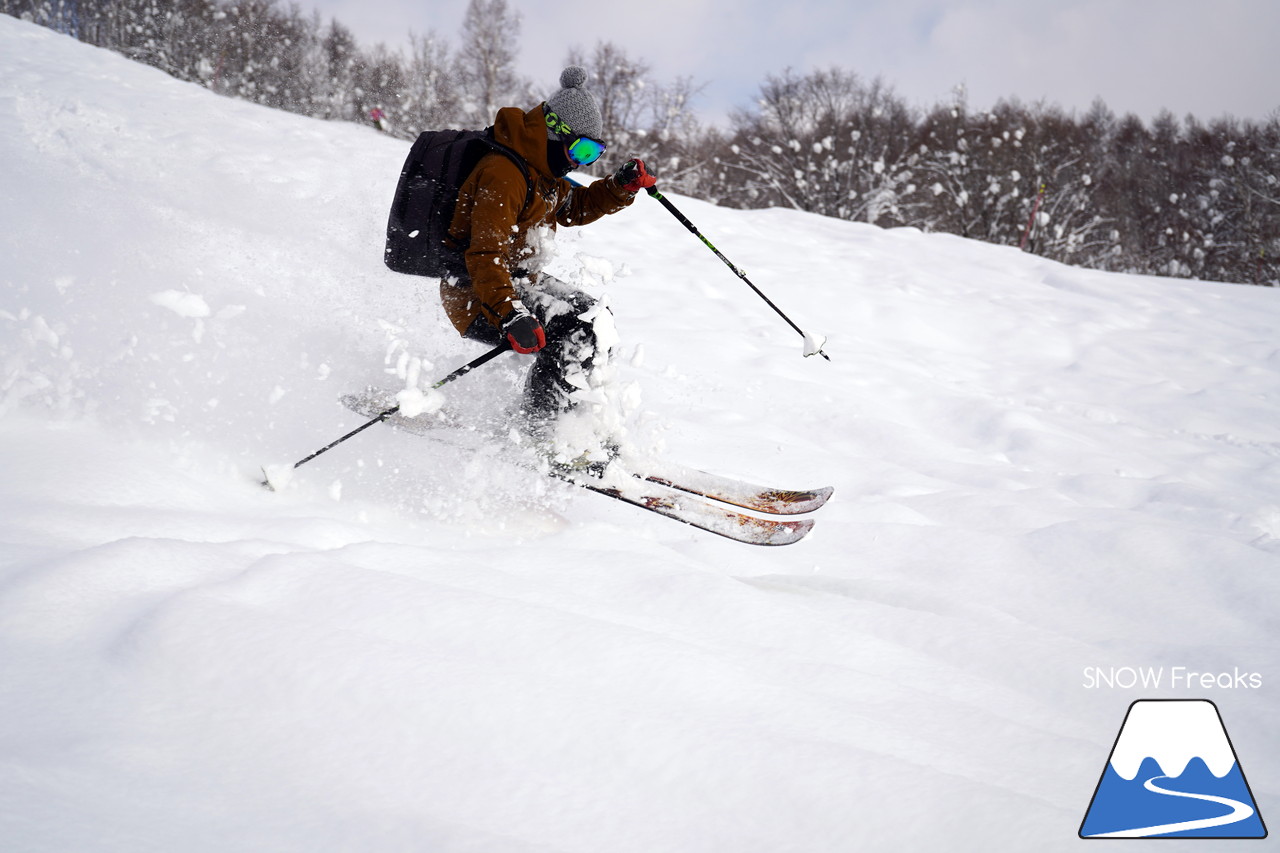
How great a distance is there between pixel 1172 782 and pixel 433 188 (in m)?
3.31

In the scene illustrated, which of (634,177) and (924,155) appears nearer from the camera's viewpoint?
(634,177)

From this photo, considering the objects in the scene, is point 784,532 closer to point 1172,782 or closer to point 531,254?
point 1172,782

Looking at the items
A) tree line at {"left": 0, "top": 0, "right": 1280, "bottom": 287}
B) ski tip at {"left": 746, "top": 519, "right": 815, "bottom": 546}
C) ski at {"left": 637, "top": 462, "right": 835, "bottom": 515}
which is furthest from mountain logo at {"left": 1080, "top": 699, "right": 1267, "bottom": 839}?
tree line at {"left": 0, "top": 0, "right": 1280, "bottom": 287}

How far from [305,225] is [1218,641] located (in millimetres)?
6606

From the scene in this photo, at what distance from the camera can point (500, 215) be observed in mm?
2949

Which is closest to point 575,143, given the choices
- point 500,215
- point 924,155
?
point 500,215

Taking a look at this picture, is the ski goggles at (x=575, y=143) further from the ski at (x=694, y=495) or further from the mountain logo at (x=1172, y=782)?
the mountain logo at (x=1172, y=782)

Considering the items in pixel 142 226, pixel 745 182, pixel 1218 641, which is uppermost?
pixel 745 182

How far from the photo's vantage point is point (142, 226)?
15.9 feet

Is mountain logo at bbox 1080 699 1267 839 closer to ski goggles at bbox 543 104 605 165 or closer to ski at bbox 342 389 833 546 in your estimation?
ski at bbox 342 389 833 546

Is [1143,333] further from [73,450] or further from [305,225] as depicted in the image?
[73,450]

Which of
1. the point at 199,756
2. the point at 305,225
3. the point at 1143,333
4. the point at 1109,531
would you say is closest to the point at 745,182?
the point at 1143,333

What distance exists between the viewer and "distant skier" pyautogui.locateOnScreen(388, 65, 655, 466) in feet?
9.70

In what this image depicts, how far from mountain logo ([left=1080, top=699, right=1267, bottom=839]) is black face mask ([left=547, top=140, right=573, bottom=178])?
296 cm
